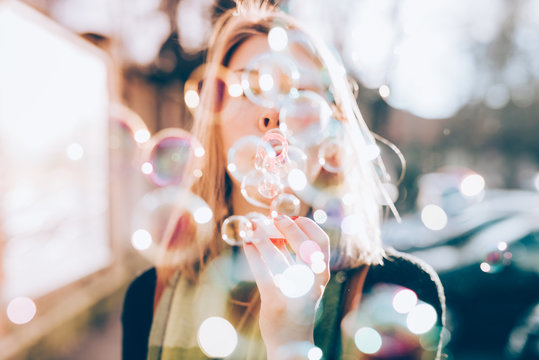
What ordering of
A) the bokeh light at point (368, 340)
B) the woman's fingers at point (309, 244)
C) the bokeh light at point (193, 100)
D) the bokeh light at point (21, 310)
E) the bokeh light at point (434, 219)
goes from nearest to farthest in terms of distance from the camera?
the woman's fingers at point (309, 244) → the bokeh light at point (368, 340) → the bokeh light at point (193, 100) → the bokeh light at point (21, 310) → the bokeh light at point (434, 219)

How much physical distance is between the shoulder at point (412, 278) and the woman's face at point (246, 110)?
606 millimetres

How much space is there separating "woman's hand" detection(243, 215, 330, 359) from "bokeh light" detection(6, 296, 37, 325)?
10.4ft

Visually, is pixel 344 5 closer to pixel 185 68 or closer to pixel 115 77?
pixel 115 77

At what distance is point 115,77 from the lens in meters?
5.44

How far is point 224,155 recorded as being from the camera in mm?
1622

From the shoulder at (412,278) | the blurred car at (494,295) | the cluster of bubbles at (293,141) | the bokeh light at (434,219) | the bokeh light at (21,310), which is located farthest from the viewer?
the bokeh light at (434,219)

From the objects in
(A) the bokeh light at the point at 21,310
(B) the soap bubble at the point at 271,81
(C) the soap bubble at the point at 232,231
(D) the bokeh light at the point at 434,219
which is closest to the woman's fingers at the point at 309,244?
(C) the soap bubble at the point at 232,231

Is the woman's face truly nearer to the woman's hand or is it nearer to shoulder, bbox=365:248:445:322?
the woman's hand

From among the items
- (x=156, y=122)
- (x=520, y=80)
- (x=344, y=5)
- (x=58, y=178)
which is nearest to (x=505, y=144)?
(x=520, y=80)

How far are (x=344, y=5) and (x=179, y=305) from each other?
9.23 ft

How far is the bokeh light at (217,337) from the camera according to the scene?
4.54 ft

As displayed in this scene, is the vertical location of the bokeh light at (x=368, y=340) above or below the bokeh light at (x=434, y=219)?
above

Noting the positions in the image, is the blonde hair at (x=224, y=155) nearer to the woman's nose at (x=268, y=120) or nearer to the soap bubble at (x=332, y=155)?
the soap bubble at (x=332, y=155)

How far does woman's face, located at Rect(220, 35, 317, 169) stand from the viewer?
1.39 metres
